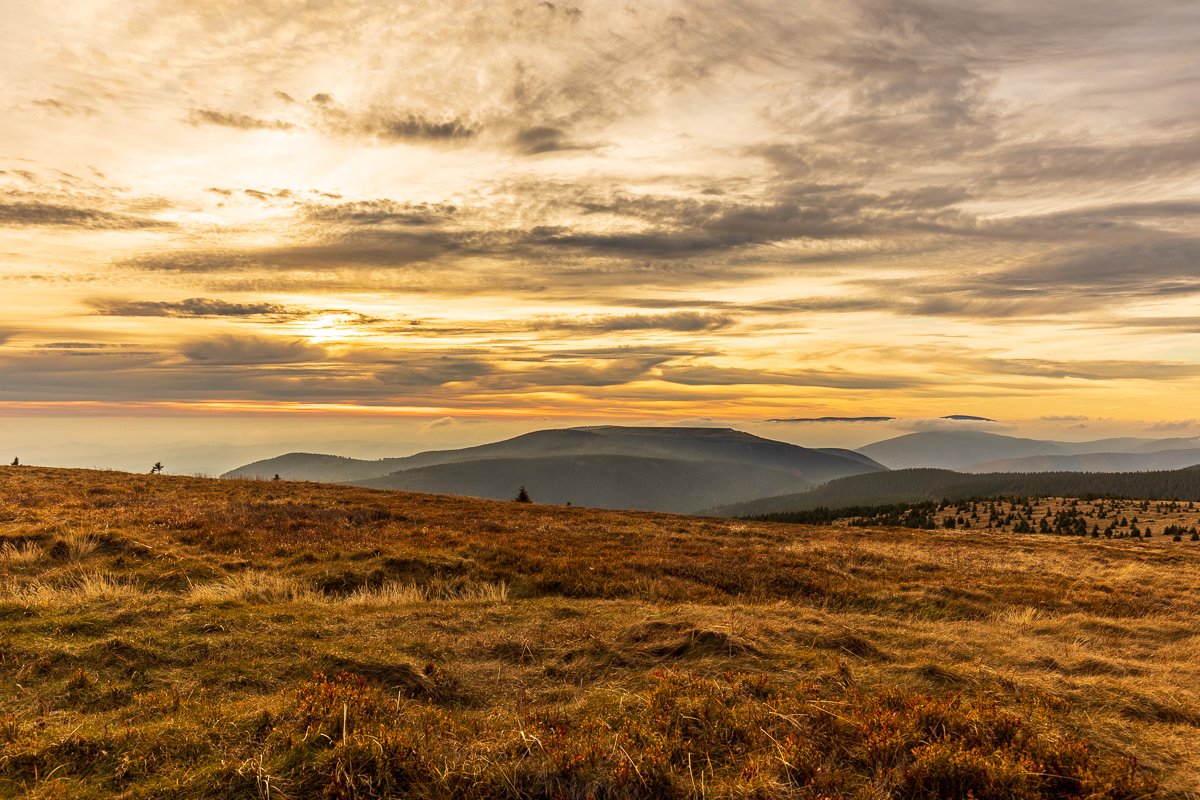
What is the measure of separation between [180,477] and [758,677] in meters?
39.9

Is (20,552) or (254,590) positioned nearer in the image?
(254,590)

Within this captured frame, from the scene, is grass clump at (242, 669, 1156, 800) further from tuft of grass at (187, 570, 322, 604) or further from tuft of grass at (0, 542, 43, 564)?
tuft of grass at (0, 542, 43, 564)

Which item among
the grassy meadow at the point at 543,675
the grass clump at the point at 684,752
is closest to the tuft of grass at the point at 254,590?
the grassy meadow at the point at 543,675

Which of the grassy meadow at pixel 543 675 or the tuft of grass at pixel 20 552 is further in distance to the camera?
the tuft of grass at pixel 20 552

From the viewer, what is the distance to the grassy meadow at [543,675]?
548 centimetres

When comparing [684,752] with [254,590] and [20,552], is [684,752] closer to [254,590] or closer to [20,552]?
[254,590]

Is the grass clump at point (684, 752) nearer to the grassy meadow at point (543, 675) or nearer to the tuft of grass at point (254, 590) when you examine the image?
the grassy meadow at point (543, 675)

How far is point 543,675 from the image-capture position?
349 inches

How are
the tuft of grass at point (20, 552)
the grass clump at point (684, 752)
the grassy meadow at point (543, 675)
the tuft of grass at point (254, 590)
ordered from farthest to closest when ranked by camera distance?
the tuft of grass at point (20, 552) < the tuft of grass at point (254, 590) < the grassy meadow at point (543, 675) < the grass clump at point (684, 752)

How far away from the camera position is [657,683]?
7.99 metres

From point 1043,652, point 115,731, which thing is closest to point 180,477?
point 115,731

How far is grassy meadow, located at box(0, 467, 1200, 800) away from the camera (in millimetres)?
5484

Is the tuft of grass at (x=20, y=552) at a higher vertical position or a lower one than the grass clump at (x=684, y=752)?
higher

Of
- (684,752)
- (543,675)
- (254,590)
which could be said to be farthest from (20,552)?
(684,752)
